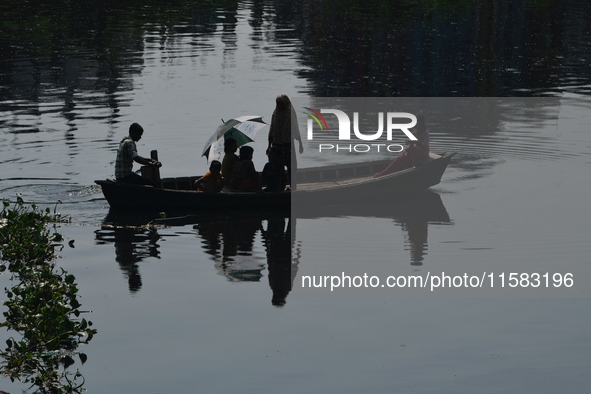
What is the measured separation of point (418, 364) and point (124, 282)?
5.43 meters

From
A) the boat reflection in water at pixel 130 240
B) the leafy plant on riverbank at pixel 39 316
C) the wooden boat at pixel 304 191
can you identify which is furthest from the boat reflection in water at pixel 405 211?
the leafy plant on riverbank at pixel 39 316

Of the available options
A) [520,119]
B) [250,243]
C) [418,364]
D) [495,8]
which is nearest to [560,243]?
[250,243]

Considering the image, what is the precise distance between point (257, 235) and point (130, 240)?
2190 mm

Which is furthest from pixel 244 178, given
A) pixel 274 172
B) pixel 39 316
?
pixel 39 316

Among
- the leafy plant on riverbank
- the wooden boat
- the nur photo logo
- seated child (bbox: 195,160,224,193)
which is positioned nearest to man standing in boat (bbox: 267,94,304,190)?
the wooden boat

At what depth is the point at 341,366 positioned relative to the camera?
14.3 metres

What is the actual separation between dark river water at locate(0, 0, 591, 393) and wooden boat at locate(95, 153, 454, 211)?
0.97 feet

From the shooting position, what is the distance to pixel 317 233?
21797mm

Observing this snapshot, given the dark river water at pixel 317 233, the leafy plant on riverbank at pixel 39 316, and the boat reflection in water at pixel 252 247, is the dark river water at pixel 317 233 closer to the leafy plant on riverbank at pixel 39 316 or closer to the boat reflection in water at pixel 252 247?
the boat reflection in water at pixel 252 247

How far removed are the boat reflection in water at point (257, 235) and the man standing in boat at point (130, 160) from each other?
2.35 ft

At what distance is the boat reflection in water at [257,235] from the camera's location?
18891mm

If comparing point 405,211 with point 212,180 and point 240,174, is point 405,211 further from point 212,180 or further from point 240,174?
point 212,180

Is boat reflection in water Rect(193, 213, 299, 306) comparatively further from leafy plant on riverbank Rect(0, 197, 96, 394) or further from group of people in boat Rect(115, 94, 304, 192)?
leafy plant on riverbank Rect(0, 197, 96, 394)

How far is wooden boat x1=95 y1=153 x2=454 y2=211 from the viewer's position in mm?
22734
